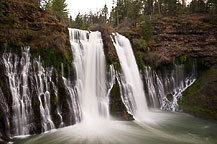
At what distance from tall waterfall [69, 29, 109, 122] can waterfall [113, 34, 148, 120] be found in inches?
84.8

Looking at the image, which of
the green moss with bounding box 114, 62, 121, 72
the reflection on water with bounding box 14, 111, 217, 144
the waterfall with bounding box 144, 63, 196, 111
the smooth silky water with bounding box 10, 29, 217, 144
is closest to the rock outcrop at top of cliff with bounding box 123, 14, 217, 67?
the waterfall with bounding box 144, 63, 196, 111

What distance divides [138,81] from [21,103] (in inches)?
490

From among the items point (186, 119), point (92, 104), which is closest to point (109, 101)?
point (92, 104)

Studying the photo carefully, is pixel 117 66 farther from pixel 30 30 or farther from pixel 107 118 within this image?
pixel 30 30

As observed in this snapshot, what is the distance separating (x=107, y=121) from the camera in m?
13.1

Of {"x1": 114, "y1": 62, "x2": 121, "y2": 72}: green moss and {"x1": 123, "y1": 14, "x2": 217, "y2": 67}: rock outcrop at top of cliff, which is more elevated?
{"x1": 123, "y1": 14, "x2": 217, "y2": 67}: rock outcrop at top of cliff

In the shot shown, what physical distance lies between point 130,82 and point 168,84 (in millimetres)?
7119

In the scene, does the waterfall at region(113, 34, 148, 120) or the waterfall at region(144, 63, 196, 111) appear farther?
the waterfall at region(144, 63, 196, 111)

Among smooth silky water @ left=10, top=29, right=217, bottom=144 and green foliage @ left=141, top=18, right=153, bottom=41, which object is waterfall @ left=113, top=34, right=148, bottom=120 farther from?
green foliage @ left=141, top=18, right=153, bottom=41

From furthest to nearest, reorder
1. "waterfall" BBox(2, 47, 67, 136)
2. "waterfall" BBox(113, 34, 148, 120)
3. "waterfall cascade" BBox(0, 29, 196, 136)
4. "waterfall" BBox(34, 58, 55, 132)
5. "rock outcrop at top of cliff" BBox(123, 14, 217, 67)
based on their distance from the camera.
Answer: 1. "rock outcrop at top of cliff" BBox(123, 14, 217, 67)
2. "waterfall" BBox(113, 34, 148, 120)
3. "waterfall" BBox(34, 58, 55, 132)
4. "waterfall cascade" BBox(0, 29, 196, 136)
5. "waterfall" BBox(2, 47, 67, 136)

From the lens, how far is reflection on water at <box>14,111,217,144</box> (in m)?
9.57

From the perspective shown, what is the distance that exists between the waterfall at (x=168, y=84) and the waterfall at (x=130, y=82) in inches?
68.1

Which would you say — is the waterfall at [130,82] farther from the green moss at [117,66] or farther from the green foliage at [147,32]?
the green foliage at [147,32]

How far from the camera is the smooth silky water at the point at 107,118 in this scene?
10.0 meters
